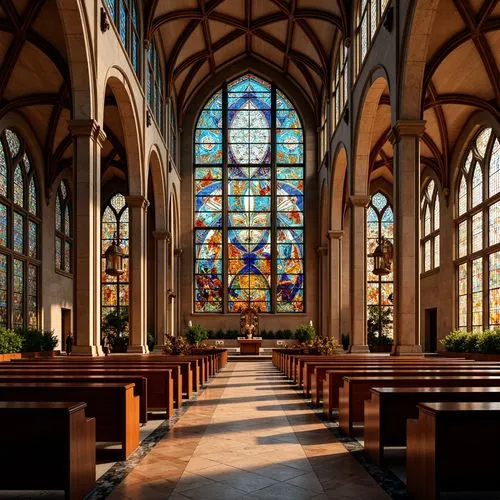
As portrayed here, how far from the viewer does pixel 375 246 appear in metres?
36.4

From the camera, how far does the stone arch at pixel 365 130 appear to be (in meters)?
20.2

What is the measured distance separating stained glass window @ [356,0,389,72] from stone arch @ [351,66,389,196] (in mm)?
1341

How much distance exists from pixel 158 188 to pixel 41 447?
24.8 meters

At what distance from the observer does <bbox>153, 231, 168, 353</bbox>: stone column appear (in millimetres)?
29609

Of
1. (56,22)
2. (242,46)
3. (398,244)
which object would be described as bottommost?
(398,244)

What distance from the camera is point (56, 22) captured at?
1883 cm

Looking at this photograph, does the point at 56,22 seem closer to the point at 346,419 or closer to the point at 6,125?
the point at 6,125

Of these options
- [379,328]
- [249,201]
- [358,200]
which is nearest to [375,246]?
[379,328]

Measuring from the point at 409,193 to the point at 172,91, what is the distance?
18.8m

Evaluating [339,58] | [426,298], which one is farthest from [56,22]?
[426,298]

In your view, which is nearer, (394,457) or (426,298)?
(394,457)

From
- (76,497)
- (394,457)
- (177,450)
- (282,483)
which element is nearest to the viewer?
(76,497)

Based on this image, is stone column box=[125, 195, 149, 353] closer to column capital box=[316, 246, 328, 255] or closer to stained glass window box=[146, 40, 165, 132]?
stained glass window box=[146, 40, 165, 132]

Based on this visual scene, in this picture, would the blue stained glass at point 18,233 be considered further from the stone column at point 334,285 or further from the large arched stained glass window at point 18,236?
the stone column at point 334,285
